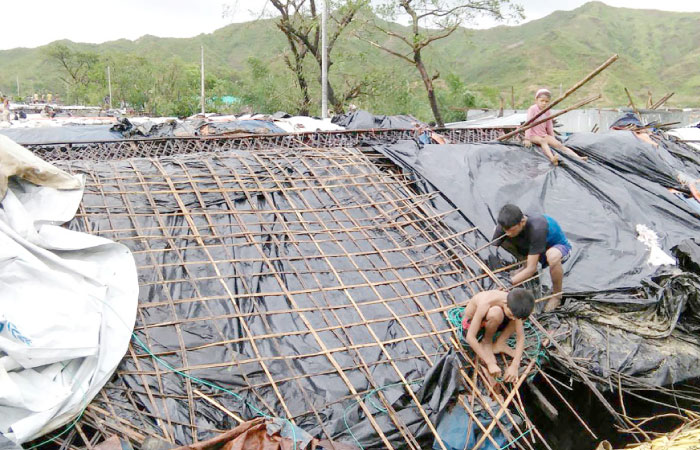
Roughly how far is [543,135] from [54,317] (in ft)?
17.9

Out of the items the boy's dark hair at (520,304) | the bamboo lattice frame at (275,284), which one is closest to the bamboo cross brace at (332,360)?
the bamboo lattice frame at (275,284)

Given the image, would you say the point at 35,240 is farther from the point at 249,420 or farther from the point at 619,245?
the point at 619,245

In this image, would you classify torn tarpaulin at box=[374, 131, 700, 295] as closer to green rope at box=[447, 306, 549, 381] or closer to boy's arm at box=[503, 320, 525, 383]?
green rope at box=[447, 306, 549, 381]

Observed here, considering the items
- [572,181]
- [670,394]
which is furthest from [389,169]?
[670,394]

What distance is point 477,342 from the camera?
3297 mm

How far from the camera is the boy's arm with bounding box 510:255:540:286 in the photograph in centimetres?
384

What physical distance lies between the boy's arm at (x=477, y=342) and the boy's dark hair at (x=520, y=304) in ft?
0.62

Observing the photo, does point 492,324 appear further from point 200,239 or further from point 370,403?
point 200,239

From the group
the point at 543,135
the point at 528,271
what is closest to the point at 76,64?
the point at 543,135

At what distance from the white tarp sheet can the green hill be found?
1251 centimetres

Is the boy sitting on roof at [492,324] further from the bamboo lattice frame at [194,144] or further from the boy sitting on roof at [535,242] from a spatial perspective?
the bamboo lattice frame at [194,144]

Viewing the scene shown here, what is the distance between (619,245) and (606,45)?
52.7 meters

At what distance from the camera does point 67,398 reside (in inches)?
103

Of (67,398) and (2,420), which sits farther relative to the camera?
(67,398)
